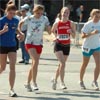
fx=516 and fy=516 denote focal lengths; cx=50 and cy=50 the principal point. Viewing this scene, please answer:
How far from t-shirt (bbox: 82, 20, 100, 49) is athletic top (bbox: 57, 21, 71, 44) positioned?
1.13ft

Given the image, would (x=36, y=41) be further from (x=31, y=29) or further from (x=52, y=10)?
(x=52, y=10)

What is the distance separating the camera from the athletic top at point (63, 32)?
10705 millimetres

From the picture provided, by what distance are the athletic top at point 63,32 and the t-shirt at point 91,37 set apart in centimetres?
34

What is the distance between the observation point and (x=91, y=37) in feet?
35.0

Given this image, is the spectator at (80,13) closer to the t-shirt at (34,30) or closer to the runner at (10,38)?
the t-shirt at (34,30)

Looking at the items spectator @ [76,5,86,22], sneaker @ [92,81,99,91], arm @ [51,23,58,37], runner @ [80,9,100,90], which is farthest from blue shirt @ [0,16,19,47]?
spectator @ [76,5,86,22]

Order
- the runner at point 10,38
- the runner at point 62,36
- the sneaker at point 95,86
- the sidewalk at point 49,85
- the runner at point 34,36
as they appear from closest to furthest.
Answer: the runner at point 10,38, the sidewalk at point 49,85, the runner at point 34,36, the runner at point 62,36, the sneaker at point 95,86

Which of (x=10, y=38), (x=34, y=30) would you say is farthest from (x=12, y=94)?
(x=34, y=30)

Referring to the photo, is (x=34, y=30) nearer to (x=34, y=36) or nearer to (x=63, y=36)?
(x=34, y=36)

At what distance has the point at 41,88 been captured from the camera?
10961 millimetres

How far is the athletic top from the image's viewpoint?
35.1 feet

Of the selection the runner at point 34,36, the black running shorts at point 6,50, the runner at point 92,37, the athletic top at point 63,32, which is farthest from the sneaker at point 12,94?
the runner at point 92,37

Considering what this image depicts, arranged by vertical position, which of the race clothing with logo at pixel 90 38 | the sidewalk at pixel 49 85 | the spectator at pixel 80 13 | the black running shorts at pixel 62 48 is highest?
the spectator at pixel 80 13

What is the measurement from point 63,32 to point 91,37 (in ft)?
1.94
